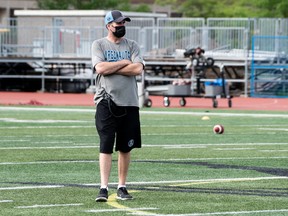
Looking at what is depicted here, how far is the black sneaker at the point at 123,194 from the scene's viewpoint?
11070mm

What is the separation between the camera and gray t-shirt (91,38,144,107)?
1138 centimetres

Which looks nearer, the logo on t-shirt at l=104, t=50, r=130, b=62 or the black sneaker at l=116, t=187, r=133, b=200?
the black sneaker at l=116, t=187, r=133, b=200

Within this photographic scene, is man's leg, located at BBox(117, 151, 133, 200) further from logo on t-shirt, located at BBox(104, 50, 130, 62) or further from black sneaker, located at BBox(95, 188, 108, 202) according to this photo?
logo on t-shirt, located at BBox(104, 50, 130, 62)

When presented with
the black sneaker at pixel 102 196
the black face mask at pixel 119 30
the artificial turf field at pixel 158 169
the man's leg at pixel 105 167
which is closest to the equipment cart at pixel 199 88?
the artificial turf field at pixel 158 169

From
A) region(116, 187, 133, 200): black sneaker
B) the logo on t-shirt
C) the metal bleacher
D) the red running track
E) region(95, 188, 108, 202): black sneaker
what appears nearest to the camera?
region(95, 188, 108, 202): black sneaker

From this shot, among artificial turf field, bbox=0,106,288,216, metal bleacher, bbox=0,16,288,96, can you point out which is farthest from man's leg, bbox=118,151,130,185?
metal bleacher, bbox=0,16,288,96

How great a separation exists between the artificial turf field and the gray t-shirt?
1071mm

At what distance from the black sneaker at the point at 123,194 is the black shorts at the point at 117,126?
0.43 m

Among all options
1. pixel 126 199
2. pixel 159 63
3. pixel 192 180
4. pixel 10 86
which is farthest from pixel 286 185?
pixel 10 86

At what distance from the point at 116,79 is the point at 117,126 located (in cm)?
51

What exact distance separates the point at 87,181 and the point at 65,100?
2421 cm

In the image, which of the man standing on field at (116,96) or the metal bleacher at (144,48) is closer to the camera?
the man standing on field at (116,96)

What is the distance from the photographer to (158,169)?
1414 centimetres

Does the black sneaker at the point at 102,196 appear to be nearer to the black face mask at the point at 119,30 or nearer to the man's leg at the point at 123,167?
the man's leg at the point at 123,167
